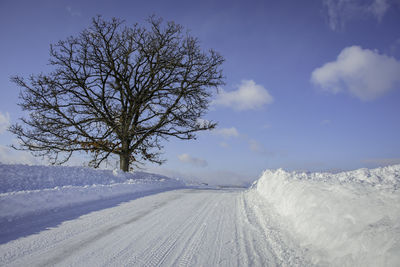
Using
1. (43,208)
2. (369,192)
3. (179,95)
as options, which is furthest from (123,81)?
(369,192)

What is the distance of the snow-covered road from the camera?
110 inches

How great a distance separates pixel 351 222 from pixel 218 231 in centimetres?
206

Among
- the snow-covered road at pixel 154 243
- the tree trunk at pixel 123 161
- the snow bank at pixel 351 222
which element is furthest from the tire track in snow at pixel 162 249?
the tree trunk at pixel 123 161

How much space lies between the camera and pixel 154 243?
3.33 meters

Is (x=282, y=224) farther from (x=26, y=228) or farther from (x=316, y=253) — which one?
(x=26, y=228)

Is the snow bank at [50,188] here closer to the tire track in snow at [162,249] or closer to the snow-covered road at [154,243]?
the snow-covered road at [154,243]

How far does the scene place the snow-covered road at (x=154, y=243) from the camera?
279cm

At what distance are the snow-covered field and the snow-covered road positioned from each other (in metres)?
0.01

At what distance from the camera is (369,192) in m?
3.63

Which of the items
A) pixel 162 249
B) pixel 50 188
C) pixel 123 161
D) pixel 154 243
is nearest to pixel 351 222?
pixel 162 249

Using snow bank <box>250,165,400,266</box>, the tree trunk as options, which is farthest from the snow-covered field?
the tree trunk

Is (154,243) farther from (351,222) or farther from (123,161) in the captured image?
(123,161)

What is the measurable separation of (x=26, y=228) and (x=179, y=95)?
13254 mm

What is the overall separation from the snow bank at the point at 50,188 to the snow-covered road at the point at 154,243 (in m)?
0.86
